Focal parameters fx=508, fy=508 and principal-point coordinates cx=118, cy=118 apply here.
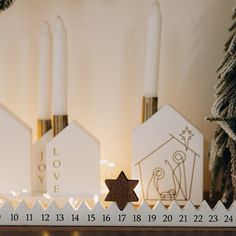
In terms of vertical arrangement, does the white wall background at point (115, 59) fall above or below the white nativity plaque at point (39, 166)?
above

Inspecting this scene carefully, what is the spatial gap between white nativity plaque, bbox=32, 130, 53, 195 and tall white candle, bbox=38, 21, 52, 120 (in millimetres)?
47

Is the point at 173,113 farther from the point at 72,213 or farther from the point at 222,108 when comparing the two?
the point at 72,213

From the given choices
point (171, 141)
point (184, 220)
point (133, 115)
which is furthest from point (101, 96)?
point (184, 220)

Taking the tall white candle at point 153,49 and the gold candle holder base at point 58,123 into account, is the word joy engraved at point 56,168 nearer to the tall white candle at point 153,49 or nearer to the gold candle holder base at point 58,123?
the gold candle holder base at point 58,123

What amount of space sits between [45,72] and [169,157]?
0.73ft

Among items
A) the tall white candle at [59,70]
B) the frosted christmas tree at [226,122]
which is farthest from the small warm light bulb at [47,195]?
the frosted christmas tree at [226,122]

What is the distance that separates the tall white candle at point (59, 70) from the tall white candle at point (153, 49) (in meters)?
0.12

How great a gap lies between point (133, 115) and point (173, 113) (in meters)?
0.13

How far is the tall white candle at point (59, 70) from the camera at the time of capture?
0.72 meters

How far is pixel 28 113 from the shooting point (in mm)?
824

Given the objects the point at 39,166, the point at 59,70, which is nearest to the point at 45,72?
the point at 59,70

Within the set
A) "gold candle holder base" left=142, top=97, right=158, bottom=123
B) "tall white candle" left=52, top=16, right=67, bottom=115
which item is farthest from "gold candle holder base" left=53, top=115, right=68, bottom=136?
"gold candle holder base" left=142, top=97, right=158, bottom=123

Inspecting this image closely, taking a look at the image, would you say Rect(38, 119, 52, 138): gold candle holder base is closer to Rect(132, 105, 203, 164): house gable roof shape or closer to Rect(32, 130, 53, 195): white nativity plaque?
Rect(32, 130, 53, 195): white nativity plaque

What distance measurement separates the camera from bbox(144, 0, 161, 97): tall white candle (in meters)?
0.72
